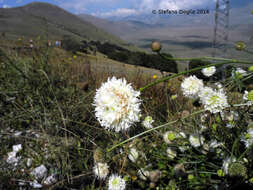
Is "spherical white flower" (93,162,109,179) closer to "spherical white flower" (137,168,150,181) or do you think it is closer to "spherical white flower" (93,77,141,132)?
"spherical white flower" (137,168,150,181)

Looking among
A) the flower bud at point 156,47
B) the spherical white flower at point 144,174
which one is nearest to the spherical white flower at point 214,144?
the spherical white flower at point 144,174

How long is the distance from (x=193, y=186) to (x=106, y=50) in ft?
→ 38.8

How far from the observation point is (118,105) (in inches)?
35.6

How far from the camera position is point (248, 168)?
1.16m

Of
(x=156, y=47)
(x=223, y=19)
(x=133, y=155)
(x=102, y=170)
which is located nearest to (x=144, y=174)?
(x=133, y=155)

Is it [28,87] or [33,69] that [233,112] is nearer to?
[28,87]

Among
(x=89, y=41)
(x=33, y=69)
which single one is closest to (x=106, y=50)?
A: (x=89, y=41)

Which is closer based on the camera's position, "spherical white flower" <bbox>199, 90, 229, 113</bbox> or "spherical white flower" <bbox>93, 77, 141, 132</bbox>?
"spherical white flower" <bbox>93, 77, 141, 132</bbox>

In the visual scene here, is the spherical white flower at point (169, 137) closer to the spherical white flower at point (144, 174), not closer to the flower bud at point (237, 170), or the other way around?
the spherical white flower at point (144, 174)

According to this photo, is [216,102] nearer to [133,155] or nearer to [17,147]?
[133,155]

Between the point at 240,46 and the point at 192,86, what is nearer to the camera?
the point at 240,46

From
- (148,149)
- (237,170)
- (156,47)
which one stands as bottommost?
(148,149)

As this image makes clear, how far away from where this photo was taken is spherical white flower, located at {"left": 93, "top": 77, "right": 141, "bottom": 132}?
896mm

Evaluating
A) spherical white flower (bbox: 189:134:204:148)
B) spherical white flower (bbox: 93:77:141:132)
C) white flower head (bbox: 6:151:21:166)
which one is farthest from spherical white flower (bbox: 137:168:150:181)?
white flower head (bbox: 6:151:21:166)
